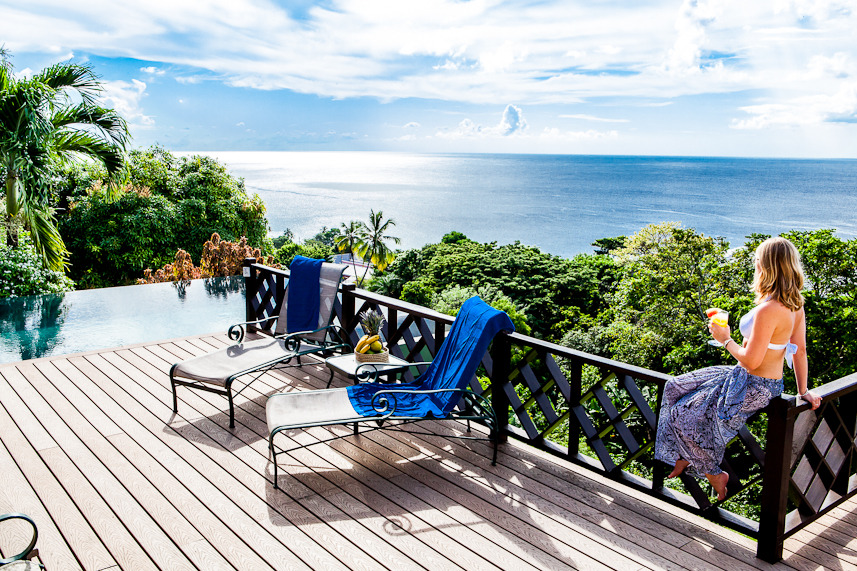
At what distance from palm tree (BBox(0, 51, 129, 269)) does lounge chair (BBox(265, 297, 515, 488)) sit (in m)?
6.34

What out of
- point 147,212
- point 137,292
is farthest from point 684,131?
point 137,292

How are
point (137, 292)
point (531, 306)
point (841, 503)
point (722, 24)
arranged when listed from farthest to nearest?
point (722, 24) < point (531, 306) < point (137, 292) < point (841, 503)

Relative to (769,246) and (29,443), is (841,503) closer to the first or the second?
(769,246)

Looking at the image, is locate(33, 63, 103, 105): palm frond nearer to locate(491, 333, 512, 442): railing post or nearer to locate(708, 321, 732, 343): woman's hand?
locate(491, 333, 512, 442): railing post

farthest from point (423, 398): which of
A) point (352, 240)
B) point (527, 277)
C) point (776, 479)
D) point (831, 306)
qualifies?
point (352, 240)

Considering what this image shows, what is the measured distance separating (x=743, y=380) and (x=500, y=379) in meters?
1.37

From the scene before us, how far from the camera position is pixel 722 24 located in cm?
7925

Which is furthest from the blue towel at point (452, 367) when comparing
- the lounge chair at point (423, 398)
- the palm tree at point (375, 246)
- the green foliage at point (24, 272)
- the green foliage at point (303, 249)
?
the palm tree at point (375, 246)

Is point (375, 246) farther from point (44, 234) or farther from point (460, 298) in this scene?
point (44, 234)

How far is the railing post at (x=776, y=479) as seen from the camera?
2326 mm

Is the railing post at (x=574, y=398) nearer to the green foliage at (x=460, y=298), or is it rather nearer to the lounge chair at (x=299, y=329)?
the lounge chair at (x=299, y=329)

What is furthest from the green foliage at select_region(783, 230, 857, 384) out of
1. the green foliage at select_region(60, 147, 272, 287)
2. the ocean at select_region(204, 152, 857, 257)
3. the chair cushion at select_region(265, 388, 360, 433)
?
the ocean at select_region(204, 152, 857, 257)

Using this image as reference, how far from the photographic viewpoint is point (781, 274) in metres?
2.27

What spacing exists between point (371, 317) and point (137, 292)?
425 cm
